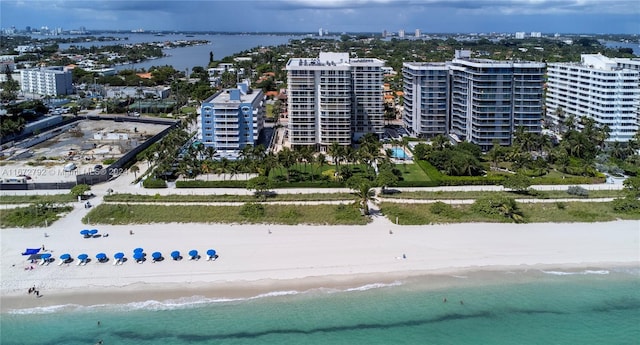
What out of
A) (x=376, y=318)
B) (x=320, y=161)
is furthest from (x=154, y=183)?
(x=376, y=318)

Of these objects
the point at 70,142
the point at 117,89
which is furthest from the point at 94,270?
the point at 117,89

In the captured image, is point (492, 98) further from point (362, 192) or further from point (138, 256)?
point (138, 256)

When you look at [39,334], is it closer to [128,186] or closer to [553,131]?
[128,186]

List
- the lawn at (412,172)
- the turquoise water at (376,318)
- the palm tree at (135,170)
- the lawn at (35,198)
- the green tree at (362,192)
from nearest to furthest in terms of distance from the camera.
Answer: the turquoise water at (376,318) < the green tree at (362,192) < the lawn at (35,198) < the palm tree at (135,170) < the lawn at (412,172)

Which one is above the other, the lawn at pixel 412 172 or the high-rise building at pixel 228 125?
the high-rise building at pixel 228 125

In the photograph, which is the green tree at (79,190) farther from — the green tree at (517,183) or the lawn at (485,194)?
the green tree at (517,183)

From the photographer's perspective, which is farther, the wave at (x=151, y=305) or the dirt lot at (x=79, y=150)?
the dirt lot at (x=79, y=150)

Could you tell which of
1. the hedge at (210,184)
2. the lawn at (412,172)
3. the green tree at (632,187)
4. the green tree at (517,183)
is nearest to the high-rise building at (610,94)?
the green tree at (632,187)
